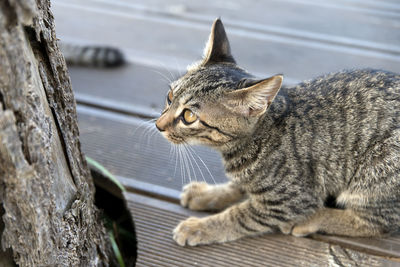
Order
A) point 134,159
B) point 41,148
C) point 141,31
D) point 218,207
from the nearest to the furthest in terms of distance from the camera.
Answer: point 41,148 → point 218,207 → point 134,159 → point 141,31

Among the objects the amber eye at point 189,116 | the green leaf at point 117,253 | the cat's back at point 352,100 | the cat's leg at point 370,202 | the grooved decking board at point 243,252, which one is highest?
the cat's back at point 352,100

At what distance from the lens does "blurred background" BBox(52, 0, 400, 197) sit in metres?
2.15

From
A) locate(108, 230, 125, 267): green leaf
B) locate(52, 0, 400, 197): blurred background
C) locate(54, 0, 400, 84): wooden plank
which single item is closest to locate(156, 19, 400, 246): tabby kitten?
locate(108, 230, 125, 267): green leaf

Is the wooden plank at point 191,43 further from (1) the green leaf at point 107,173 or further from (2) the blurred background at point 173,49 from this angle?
(1) the green leaf at point 107,173

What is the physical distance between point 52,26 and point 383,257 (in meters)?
1.43

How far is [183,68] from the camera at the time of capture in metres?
2.93

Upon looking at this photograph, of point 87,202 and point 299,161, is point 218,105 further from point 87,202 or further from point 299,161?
point 87,202

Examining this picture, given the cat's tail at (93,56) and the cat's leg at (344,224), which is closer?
the cat's leg at (344,224)

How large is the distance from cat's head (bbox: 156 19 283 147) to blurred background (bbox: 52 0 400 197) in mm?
383

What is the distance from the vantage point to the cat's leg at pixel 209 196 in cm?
181

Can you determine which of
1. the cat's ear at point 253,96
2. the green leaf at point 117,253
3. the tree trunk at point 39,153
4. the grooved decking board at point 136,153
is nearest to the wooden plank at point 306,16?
the grooved decking board at point 136,153

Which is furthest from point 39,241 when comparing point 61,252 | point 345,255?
point 345,255

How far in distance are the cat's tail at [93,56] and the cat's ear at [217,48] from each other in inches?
50.5

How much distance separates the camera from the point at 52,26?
3.87ft
